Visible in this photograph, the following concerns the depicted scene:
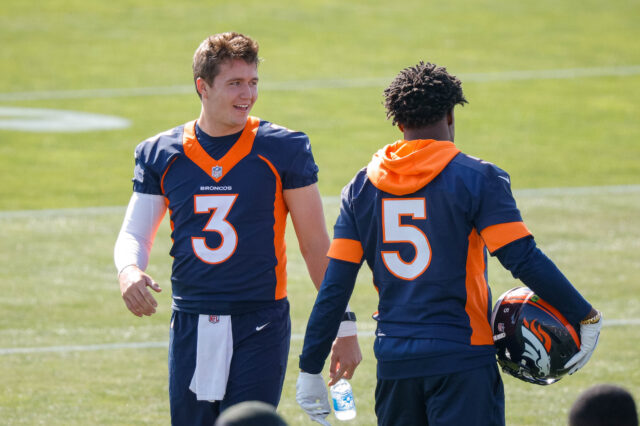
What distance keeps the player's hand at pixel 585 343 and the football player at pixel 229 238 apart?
954mm

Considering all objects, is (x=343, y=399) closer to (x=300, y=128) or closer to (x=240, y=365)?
(x=240, y=365)

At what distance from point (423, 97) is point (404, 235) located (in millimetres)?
577

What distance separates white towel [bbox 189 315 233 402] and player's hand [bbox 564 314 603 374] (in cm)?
149

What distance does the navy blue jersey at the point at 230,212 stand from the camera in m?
4.89

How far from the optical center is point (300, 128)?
1780 centimetres

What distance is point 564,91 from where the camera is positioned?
64.8ft

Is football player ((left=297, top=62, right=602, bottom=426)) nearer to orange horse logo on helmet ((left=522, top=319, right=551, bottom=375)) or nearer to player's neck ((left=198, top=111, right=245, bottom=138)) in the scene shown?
orange horse logo on helmet ((left=522, top=319, right=551, bottom=375))

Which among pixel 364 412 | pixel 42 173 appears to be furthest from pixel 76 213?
pixel 364 412

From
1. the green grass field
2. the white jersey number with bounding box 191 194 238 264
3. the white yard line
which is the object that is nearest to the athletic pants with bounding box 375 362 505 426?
the white jersey number with bounding box 191 194 238 264

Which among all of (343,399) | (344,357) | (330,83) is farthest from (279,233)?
(330,83)

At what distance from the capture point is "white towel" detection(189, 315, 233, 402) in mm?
4797

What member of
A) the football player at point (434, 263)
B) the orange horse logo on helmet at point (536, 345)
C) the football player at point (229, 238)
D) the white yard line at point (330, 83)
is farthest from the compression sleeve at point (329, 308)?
the white yard line at point (330, 83)

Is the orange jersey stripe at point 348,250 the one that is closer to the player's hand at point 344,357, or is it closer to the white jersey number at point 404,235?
the white jersey number at point 404,235

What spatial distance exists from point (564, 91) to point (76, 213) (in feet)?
33.4
